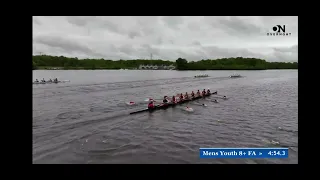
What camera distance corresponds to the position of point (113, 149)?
9.02m

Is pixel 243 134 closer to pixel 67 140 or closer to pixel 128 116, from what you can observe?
pixel 128 116

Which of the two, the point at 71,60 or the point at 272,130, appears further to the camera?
the point at 71,60

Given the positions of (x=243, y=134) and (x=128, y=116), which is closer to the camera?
(x=243, y=134)

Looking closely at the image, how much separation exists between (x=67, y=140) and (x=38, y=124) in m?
3.61

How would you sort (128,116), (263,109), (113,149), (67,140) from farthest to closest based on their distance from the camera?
(263,109) → (128,116) → (67,140) → (113,149)

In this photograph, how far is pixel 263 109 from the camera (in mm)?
17297
